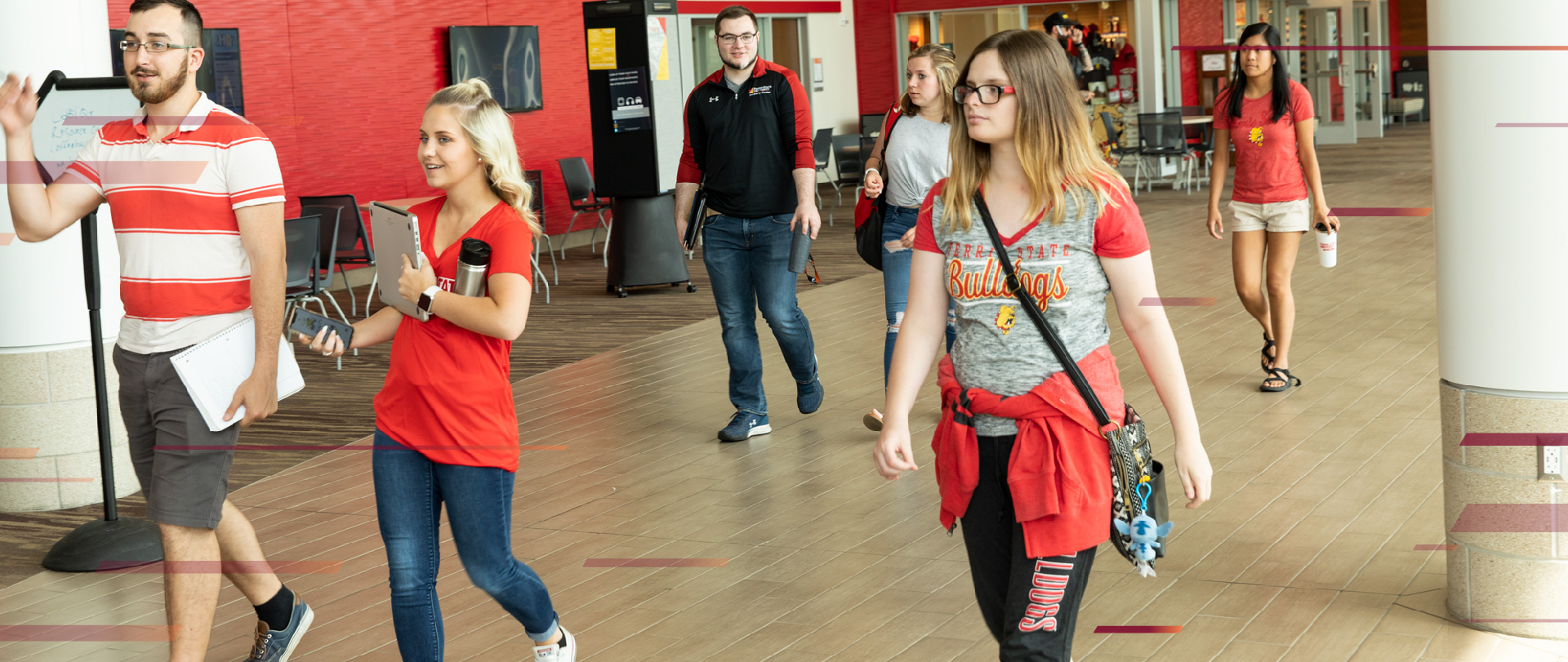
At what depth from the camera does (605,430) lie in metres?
5.96

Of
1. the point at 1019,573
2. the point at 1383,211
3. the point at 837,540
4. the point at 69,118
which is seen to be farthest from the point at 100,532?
the point at 1383,211

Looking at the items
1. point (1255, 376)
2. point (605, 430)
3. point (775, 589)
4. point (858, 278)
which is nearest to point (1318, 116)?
point (858, 278)

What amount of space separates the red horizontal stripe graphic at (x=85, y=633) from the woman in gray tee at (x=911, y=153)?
2538 millimetres

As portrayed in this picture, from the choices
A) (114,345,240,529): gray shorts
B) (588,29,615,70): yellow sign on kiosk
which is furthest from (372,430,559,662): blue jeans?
(588,29,615,70): yellow sign on kiosk

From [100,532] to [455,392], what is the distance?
233 cm

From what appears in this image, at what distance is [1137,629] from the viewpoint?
3.41 meters

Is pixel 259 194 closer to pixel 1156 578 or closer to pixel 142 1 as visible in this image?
pixel 142 1

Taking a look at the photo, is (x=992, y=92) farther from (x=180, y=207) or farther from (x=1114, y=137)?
(x=1114, y=137)

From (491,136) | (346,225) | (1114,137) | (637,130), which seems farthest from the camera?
(1114,137)

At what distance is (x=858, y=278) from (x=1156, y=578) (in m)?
6.74

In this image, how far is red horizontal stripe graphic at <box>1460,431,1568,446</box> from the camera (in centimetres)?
306

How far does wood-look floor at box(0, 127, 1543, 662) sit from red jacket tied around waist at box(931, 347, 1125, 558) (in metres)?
1.08

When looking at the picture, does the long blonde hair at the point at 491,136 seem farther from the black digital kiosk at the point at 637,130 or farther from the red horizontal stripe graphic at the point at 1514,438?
the black digital kiosk at the point at 637,130

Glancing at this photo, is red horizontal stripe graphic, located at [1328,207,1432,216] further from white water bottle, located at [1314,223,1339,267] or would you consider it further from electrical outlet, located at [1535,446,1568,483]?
electrical outlet, located at [1535,446,1568,483]
